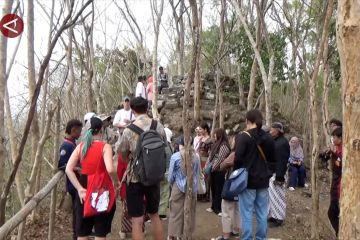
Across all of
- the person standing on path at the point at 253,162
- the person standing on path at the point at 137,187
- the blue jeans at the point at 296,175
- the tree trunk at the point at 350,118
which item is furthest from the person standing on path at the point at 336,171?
the blue jeans at the point at 296,175

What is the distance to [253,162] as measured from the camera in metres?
5.26

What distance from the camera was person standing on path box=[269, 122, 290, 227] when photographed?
6969mm

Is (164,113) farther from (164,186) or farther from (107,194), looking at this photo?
(107,194)

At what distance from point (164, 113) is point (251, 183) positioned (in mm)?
9678

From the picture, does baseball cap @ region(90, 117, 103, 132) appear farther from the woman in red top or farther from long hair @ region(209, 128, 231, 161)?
long hair @ region(209, 128, 231, 161)

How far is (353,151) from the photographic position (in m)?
2.47

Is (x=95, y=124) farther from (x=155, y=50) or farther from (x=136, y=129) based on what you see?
(x=155, y=50)

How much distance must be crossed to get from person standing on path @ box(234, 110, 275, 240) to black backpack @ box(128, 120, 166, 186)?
122cm

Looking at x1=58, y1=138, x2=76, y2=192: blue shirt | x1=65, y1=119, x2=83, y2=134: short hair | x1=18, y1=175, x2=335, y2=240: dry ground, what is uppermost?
x1=65, y1=119, x2=83, y2=134: short hair

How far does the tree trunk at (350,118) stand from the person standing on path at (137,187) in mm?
2394

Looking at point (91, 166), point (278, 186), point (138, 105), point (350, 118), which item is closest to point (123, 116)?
point (278, 186)

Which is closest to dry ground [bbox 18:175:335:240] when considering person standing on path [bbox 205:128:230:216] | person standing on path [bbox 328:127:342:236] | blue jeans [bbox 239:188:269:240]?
person standing on path [bbox 205:128:230:216]

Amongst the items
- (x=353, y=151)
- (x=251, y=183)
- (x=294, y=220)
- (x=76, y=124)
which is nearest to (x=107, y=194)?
(x=76, y=124)

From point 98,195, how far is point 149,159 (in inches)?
25.6
